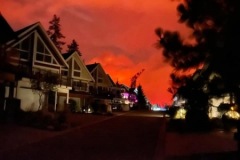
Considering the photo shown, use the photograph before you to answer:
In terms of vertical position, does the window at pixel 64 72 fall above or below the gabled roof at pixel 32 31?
below

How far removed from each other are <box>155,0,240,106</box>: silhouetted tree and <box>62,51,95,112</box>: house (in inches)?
1558

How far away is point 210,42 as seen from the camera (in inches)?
326

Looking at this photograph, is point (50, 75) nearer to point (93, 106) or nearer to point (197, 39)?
point (93, 106)

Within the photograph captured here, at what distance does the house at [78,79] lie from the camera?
4956 cm

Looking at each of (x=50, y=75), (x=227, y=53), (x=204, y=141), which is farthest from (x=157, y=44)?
(x=50, y=75)

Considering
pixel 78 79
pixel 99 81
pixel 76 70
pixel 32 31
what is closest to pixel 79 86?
pixel 78 79

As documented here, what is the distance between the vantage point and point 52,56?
40.3 meters

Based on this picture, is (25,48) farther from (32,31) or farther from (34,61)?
(32,31)

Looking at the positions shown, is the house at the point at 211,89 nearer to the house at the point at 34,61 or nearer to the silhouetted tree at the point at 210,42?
the silhouetted tree at the point at 210,42

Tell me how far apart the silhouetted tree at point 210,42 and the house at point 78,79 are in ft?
130

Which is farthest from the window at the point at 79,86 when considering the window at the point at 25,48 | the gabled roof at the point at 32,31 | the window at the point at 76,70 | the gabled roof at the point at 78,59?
the window at the point at 25,48

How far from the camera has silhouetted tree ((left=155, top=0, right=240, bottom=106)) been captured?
791cm

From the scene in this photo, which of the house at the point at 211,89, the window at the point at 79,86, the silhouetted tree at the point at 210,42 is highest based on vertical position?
the window at the point at 79,86

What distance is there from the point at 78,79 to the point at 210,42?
4424cm
